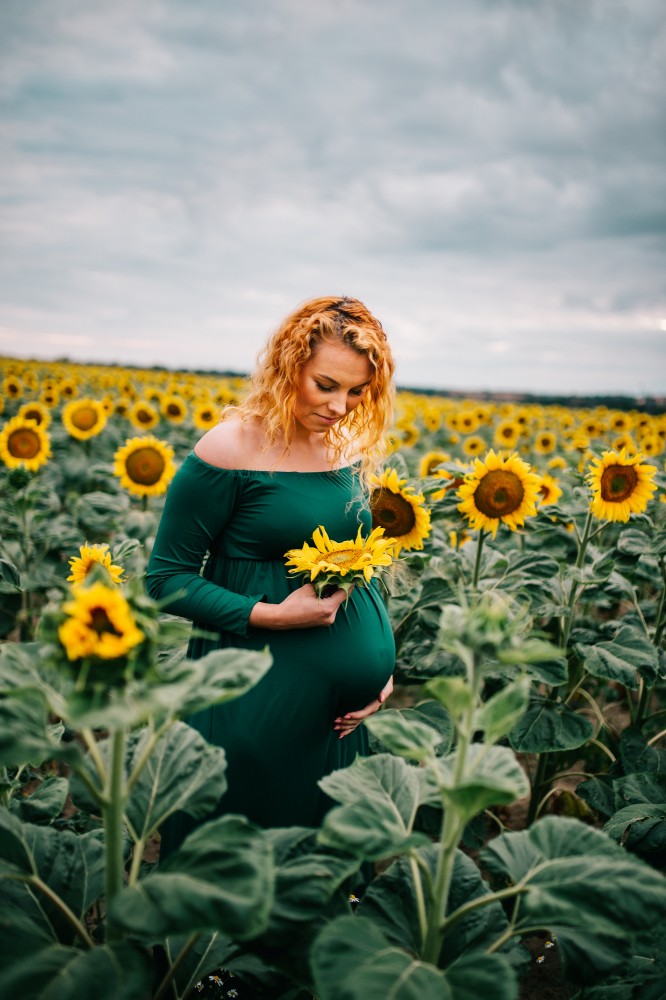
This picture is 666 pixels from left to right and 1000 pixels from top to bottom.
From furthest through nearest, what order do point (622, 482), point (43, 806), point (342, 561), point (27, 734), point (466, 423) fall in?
point (466, 423) < point (622, 482) < point (342, 561) < point (43, 806) < point (27, 734)

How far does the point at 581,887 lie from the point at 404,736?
0.39m

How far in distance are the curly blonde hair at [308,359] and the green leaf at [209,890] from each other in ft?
5.27

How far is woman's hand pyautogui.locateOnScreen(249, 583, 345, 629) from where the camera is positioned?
2.20m

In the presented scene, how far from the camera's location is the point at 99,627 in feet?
3.36

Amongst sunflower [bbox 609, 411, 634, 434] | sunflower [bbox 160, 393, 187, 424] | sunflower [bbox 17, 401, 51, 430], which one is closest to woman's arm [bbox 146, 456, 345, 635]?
sunflower [bbox 17, 401, 51, 430]

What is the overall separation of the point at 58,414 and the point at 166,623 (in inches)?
474

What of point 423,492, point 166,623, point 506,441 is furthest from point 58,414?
point 166,623

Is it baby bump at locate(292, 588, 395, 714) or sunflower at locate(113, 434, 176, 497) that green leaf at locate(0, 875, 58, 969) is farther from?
sunflower at locate(113, 434, 176, 497)

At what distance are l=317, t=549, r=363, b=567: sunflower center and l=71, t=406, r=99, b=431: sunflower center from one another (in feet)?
20.5

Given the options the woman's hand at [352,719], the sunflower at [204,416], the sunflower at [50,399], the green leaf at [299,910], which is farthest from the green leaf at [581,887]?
the sunflower at [50,399]

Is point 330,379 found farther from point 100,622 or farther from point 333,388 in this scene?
point 100,622

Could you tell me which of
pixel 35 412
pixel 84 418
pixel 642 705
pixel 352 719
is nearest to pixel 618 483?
pixel 642 705

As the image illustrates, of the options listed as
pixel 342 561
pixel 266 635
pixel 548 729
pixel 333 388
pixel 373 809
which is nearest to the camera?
pixel 373 809

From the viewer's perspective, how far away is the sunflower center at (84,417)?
773 cm
